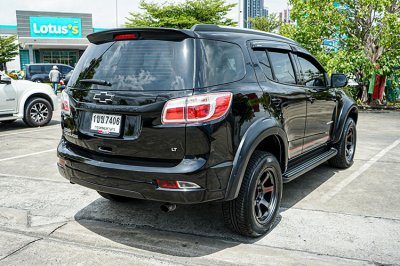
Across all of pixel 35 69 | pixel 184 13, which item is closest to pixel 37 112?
pixel 35 69

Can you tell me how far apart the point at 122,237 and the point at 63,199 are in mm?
1329

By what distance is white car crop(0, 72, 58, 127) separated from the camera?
9273 millimetres

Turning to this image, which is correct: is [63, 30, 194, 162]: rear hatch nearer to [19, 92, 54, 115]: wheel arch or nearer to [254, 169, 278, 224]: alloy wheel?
[254, 169, 278, 224]: alloy wheel

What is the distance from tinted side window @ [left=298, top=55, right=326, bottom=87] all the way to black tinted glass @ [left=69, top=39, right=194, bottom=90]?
188 centimetres

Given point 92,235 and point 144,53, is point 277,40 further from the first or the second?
point 92,235

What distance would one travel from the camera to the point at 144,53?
10.5 ft

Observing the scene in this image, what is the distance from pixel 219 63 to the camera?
3.21 metres

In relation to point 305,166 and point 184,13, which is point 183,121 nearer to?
point 305,166

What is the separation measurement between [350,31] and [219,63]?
39.3ft

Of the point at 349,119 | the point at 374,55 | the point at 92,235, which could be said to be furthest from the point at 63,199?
the point at 374,55

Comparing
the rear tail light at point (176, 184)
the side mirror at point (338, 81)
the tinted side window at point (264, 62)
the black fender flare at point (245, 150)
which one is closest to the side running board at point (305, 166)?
the black fender flare at point (245, 150)

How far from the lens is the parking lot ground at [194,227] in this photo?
3.21 metres

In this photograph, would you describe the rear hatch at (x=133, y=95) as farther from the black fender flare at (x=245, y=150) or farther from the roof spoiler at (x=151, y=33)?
the black fender flare at (x=245, y=150)

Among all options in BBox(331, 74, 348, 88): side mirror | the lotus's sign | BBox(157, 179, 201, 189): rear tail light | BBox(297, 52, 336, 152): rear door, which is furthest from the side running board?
the lotus's sign
